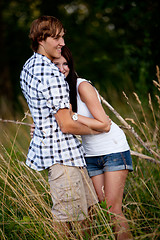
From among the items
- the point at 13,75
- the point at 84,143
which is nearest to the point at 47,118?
the point at 84,143

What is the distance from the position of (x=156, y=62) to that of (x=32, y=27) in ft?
10.1

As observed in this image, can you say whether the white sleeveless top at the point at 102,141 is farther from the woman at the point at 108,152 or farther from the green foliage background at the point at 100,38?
the green foliage background at the point at 100,38

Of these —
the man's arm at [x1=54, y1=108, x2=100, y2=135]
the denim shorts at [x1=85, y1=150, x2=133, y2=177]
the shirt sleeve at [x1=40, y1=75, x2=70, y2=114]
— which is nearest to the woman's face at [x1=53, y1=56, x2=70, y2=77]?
the shirt sleeve at [x1=40, y1=75, x2=70, y2=114]

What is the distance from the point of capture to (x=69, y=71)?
2.53 meters

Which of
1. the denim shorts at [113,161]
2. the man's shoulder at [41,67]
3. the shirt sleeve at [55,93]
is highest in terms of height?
the man's shoulder at [41,67]

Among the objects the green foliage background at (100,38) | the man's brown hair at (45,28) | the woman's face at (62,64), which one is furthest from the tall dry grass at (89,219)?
the green foliage background at (100,38)

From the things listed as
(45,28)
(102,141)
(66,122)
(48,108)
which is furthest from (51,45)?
(102,141)

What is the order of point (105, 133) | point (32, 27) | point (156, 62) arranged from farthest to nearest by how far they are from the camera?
point (156, 62), point (105, 133), point (32, 27)

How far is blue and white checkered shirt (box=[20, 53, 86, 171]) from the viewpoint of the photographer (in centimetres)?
205

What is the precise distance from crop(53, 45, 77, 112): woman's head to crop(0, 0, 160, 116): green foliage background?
1.30ft

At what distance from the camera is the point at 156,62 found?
4.86 meters

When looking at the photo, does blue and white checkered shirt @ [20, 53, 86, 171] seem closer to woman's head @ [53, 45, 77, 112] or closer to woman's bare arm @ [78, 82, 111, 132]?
woman's bare arm @ [78, 82, 111, 132]

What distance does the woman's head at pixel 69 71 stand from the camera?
240 cm

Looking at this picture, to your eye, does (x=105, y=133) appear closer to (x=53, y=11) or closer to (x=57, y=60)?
(x=57, y=60)
